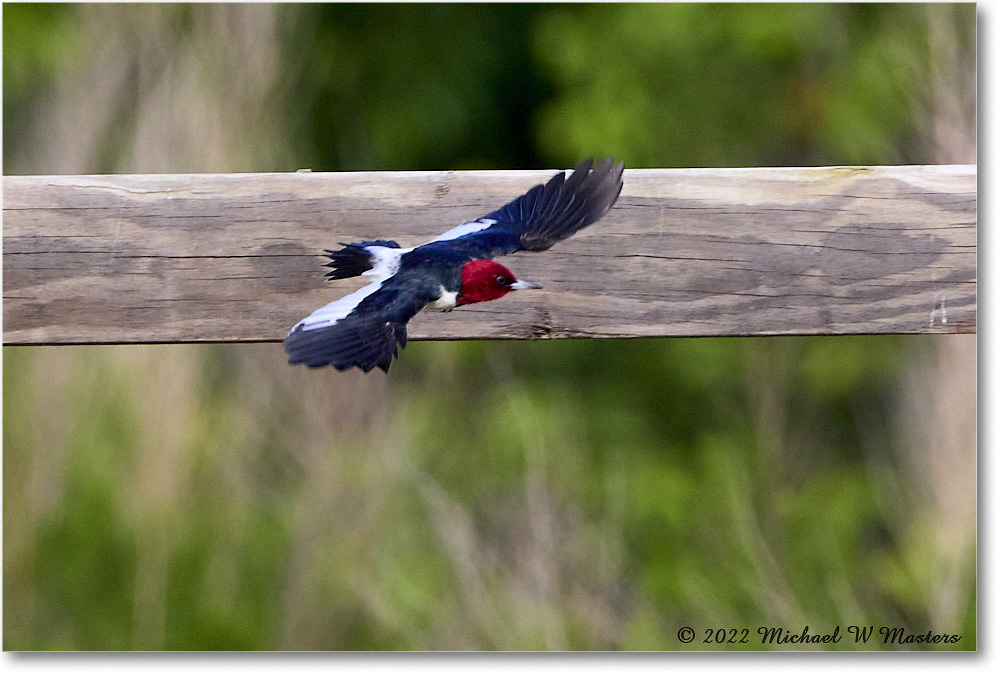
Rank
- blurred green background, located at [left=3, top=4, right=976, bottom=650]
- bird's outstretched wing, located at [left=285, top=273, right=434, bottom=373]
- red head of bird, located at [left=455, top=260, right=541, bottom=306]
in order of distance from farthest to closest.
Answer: blurred green background, located at [left=3, top=4, right=976, bottom=650] → red head of bird, located at [left=455, top=260, right=541, bottom=306] → bird's outstretched wing, located at [left=285, top=273, right=434, bottom=373]

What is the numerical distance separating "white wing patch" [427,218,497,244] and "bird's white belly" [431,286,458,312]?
8cm

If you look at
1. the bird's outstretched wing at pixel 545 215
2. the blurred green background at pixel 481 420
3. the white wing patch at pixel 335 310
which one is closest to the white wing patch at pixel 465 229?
the bird's outstretched wing at pixel 545 215

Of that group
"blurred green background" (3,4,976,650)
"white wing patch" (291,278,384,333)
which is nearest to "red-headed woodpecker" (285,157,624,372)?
"white wing patch" (291,278,384,333)

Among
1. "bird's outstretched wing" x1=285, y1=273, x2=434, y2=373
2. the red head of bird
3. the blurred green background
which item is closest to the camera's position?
"bird's outstretched wing" x1=285, y1=273, x2=434, y2=373

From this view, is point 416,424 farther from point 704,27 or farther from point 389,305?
point 389,305

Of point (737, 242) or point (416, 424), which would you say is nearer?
point (737, 242)

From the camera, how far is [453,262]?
1.04 metres

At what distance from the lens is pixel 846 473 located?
2.91 m

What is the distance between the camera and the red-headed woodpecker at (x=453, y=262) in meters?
0.96

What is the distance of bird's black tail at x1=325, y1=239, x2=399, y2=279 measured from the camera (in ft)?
3.47

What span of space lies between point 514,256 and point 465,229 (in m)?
0.06

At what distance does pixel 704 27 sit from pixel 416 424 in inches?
53.9

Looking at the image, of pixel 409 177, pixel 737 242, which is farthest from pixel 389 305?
pixel 737 242

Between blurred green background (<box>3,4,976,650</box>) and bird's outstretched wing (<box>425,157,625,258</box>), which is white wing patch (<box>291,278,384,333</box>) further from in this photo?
blurred green background (<box>3,4,976,650</box>)
